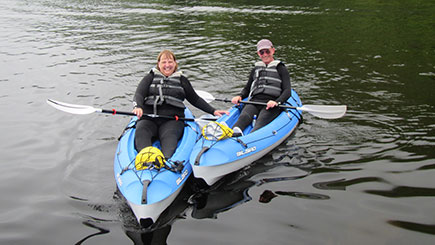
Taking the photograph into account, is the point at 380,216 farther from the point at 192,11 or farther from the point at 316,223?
the point at 192,11

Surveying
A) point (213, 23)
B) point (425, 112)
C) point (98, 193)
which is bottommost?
point (98, 193)

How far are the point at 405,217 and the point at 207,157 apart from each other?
2342 millimetres

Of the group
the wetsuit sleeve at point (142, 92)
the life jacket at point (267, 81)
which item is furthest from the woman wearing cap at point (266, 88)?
the wetsuit sleeve at point (142, 92)

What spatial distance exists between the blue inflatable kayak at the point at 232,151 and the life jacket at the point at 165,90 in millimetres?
921

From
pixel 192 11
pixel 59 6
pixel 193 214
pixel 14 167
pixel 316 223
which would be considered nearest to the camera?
pixel 316 223

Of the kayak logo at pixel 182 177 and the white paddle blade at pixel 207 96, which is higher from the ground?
the white paddle blade at pixel 207 96

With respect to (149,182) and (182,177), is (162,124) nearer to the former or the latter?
(182,177)

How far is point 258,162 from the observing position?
5.53 metres

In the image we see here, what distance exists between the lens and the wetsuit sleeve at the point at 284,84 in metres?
6.27

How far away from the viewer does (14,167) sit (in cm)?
563

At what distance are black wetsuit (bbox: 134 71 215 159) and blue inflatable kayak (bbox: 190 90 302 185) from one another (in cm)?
42

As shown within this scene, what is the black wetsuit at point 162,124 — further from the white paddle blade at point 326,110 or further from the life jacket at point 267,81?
the white paddle blade at point 326,110

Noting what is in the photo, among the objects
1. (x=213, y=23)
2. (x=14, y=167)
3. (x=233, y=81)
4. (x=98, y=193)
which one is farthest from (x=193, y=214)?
(x=213, y=23)

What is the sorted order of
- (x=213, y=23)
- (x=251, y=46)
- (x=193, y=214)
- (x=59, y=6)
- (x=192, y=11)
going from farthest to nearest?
(x=59, y=6)
(x=192, y=11)
(x=213, y=23)
(x=251, y=46)
(x=193, y=214)
